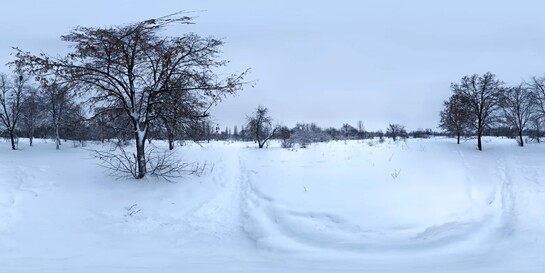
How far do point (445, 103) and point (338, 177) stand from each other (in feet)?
96.5

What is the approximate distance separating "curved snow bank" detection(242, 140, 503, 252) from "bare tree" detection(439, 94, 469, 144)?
68.9ft

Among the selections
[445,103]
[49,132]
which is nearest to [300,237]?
[445,103]

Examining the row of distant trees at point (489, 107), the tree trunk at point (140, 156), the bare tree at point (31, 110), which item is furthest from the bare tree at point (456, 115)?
the bare tree at point (31, 110)

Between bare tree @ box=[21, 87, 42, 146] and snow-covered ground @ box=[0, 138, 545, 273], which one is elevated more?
bare tree @ box=[21, 87, 42, 146]

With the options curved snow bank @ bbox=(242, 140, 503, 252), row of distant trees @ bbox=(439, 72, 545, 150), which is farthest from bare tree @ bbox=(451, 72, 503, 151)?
curved snow bank @ bbox=(242, 140, 503, 252)

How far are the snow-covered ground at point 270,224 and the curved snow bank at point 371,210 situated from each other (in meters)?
0.03

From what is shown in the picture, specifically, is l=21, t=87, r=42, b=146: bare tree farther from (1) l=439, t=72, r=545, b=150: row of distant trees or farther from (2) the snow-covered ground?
(1) l=439, t=72, r=545, b=150: row of distant trees

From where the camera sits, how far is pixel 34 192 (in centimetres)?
934

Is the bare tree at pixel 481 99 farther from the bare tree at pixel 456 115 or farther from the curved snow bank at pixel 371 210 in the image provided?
the curved snow bank at pixel 371 210

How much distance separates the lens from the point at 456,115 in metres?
32.0

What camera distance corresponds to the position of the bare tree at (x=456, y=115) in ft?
103

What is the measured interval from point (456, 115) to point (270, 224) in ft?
98.9

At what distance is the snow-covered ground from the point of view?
20.0 feet

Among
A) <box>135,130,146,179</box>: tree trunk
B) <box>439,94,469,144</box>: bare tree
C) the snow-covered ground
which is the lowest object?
the snow-covered ground
